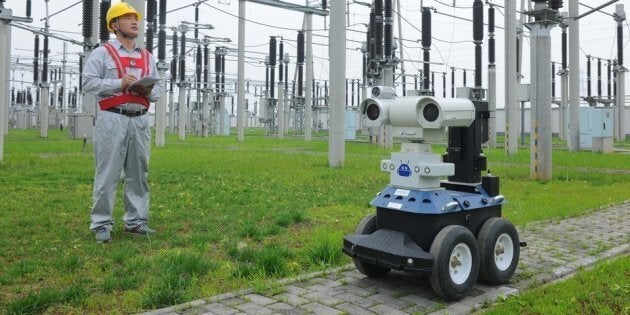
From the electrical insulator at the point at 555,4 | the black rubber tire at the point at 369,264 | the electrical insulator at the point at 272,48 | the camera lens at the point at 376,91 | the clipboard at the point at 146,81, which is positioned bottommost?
the black rubber tire at the point at 369,264

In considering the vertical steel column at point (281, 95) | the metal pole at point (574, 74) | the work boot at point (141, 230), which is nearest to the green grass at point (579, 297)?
the work boot at point (141, 230)

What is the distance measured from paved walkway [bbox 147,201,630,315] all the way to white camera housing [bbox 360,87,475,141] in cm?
95

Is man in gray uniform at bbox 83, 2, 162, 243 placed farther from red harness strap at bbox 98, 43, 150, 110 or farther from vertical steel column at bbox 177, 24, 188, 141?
vertical steel column at bbox 177, 24, 188, 141

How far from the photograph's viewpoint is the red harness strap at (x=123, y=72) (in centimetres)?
444

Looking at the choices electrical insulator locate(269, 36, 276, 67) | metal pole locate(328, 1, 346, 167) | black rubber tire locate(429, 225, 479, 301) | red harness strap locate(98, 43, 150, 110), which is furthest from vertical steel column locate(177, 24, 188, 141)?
black rubber tire locate(429, 225, 479, 301)

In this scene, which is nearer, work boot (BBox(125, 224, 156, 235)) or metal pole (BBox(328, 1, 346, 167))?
work boot (BBox(125, 224, 156, 235))

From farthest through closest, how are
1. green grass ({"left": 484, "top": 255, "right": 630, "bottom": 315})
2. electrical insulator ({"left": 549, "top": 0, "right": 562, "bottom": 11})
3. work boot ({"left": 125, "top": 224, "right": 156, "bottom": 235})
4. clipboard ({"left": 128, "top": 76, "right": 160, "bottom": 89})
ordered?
electrical insulator ({"left": 549, "top": 0, "right": 562, "bottom": 11}) < work boot ({"left": 125, "top": 224, "right": 156, "bottom": 235}) < clipboard ({"left": 128, "top": 76, "right": 160, "bottom": 89}) < green grass ({"left": 484, "top": 255, "right": 630, "bottom": 315})

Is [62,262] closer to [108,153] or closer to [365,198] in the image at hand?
[108,153]

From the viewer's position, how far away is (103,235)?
4.38m

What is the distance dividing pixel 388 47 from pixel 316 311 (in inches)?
402

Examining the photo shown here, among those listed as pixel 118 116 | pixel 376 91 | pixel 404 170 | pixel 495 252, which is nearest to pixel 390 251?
pixel 404 170

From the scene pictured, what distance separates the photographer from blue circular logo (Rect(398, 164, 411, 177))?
10.9 ft

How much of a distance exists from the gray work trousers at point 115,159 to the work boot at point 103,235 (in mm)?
26

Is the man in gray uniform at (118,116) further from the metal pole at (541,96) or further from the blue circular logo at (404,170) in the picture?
the metal pole at (541,96)
